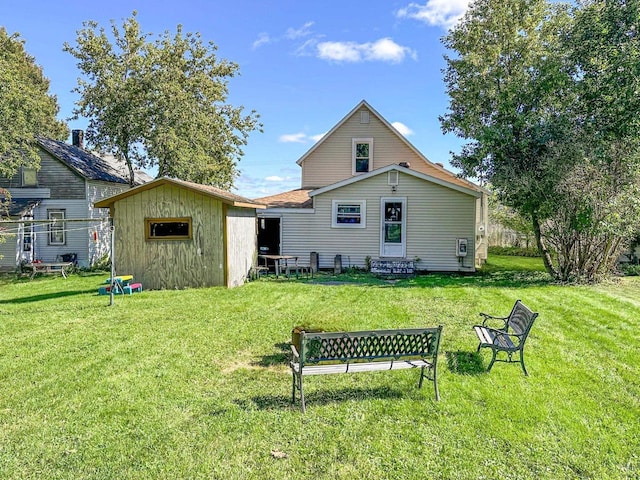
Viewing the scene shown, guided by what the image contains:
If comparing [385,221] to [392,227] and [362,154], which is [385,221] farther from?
[362,154]

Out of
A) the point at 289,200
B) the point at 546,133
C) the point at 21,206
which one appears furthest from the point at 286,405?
the point at 21,206

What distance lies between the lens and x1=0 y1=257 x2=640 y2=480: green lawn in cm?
367

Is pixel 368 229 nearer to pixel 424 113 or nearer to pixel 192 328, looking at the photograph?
pixel 424 113

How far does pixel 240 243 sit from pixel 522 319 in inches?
401

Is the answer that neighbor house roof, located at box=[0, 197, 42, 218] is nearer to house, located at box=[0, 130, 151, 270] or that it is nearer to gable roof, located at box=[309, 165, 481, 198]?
house, located at box=[0, 130, 151, 270]

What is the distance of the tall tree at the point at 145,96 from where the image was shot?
1956 centimetres

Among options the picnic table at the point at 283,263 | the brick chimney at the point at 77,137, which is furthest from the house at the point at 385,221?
the brick chimney at the point at 77,137

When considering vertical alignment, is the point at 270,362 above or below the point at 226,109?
below

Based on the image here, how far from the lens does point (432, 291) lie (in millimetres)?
12414

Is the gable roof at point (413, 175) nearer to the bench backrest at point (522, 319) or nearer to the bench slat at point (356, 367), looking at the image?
the bench backrest at point (522, 319)

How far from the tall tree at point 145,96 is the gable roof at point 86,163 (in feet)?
4.76

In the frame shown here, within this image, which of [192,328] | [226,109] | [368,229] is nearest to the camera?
[192,328]

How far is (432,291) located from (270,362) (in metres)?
7.41

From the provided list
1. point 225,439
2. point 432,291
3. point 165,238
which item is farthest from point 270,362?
point 165,238
